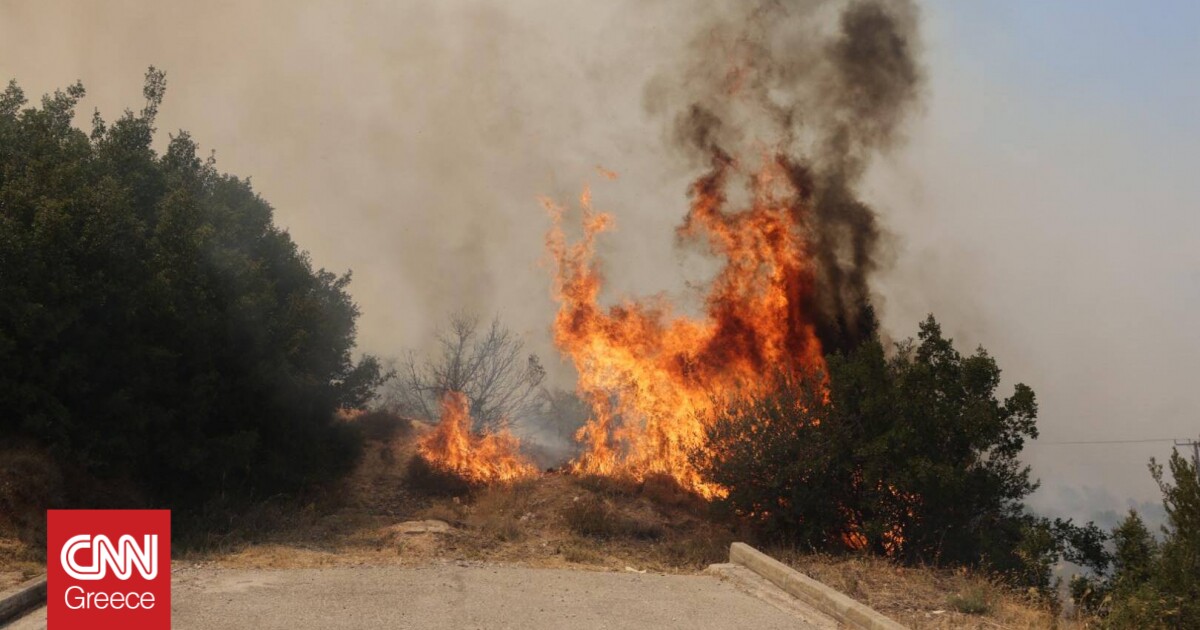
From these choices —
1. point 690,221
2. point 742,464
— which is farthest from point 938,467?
point 690,221

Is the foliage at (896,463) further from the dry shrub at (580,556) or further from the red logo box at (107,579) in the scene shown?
the red logo box at (107,579)

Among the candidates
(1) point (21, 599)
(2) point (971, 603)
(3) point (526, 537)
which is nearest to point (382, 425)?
(3) point (526, 537)

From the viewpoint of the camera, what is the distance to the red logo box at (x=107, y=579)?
29.9ft

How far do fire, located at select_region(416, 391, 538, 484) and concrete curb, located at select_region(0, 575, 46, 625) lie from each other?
18461 mm

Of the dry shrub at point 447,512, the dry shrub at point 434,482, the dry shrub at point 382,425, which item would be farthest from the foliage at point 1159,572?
the dry shrub at point 382,425

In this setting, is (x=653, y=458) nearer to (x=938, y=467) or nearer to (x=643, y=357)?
(x=643, y=357)

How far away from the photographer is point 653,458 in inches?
1115

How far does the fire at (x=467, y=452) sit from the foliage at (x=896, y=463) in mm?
9503

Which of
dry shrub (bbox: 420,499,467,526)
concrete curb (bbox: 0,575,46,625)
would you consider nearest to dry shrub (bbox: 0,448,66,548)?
concrete curb (bbox: 0,575,46,625)

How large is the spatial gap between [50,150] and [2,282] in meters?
4.86

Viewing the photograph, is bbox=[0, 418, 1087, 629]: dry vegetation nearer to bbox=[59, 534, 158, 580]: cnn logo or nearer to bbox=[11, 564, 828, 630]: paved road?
bbox=[59, 534, 158, 580]: cnn logo

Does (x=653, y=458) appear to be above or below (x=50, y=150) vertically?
below

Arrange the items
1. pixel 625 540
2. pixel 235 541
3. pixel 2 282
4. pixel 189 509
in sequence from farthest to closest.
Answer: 1. pixel 625 540
2. pixel 189 509
3. pixel 235 541
4. pixel 2 282

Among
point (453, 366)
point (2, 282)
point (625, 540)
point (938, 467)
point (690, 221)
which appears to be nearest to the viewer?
point (2, 282)
